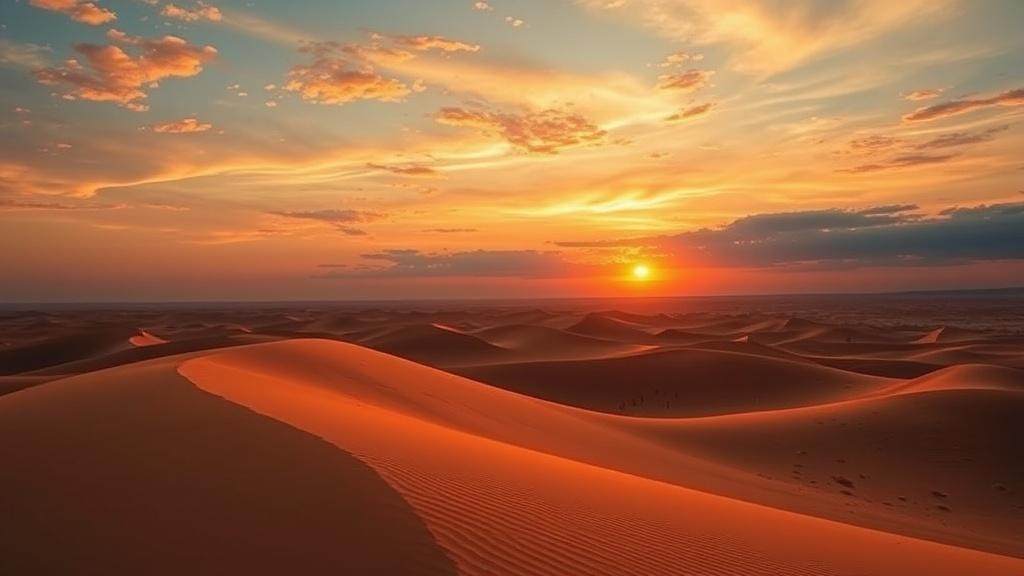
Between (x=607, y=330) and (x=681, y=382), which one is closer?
(x=681, y=382)

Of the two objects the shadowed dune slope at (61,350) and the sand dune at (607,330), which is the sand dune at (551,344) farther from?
the shadowed dune slope at (61,350)

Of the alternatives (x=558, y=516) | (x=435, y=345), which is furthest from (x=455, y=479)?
(x=435, y=345)

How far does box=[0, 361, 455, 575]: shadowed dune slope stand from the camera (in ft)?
12.9

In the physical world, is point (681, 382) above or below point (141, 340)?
below

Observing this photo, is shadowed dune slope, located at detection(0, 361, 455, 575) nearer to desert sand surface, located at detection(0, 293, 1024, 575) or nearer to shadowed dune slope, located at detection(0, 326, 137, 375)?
desert sand surface, located at detection(0, 293, 1024, 575)

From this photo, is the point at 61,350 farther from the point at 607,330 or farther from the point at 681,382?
the point at 607,330

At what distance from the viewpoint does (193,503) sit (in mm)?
4723

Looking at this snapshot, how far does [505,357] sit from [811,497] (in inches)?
1105

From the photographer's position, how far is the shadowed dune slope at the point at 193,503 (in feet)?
12.9

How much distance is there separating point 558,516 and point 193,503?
9.09 ft

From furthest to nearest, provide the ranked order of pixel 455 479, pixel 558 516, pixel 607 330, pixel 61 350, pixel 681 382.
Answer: pixel 607 330 < pixel 61 350 < pixel 681 382 < pixel 455 479 < pixel 558 516

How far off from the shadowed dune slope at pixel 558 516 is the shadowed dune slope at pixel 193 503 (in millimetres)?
358

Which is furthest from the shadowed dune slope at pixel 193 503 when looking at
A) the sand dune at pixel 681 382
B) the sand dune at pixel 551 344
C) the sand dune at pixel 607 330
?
the sand dune at pixel 607 330

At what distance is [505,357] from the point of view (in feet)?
129
